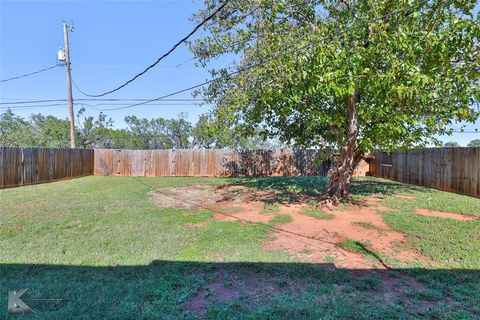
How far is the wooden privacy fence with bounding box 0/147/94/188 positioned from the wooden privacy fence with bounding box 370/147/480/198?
15.1 m

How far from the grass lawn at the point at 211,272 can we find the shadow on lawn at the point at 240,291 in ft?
0.04

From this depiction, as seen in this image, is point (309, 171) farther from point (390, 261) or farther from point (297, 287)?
point (297, 287)

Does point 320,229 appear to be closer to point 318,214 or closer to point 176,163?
point 318,214

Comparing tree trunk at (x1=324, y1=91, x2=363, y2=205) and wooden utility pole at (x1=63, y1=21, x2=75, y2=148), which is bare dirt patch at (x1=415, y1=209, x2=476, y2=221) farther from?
wooden utility pole at (x1=63, y1=21, x2=75, y2=148)

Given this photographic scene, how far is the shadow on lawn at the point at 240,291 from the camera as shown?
101 inches

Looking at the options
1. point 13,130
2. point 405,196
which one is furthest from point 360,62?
point 13,130

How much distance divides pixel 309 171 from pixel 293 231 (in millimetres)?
10926

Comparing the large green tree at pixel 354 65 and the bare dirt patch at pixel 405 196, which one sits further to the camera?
the bare dirt patch at pixel 405 196

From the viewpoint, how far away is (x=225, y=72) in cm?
667

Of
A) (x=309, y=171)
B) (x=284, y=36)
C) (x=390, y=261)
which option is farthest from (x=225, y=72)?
(x=309, y=171)

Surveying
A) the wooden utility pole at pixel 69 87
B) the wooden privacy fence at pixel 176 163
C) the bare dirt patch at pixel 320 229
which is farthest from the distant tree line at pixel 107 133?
the bare dirt patch at pixel 320 229

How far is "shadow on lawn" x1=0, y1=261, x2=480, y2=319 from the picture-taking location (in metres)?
2.56

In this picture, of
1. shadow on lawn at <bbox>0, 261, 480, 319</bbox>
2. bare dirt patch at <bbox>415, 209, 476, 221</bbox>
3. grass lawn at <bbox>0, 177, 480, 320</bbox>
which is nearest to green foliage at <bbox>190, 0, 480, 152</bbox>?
bare dirt patch at <bbox>415, 209, 476, 221</bbox>

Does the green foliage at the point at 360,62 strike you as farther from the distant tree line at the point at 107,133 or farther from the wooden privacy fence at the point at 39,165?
the distant tree line at the point at 107,133
